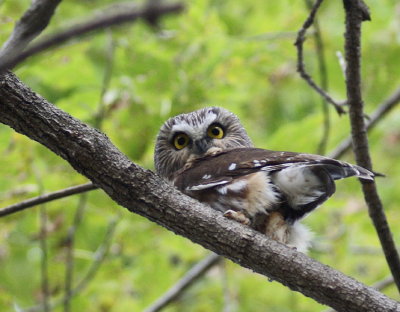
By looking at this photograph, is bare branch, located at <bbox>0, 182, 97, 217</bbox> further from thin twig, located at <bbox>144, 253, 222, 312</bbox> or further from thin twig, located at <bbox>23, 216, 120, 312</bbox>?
thin twig, located at <bbox>144, 253, 222, 312</bbox>

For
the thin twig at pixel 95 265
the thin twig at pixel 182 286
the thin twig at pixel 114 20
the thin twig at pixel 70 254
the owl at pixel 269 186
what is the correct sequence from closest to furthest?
the thin twig at pixel 114 20, the owl at pixel 269 186, the thin twig at pixel 70 254, the thin twig at pixel 95 265, the thin twig at pixel 182 286

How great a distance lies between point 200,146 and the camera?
4242 millimetres

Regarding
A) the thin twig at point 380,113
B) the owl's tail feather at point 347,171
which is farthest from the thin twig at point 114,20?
the thin twig at point 380,113

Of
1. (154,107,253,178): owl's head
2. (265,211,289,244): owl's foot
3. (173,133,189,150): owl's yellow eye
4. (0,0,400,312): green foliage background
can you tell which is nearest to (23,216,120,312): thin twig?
(0,0,400,312): green foliage background

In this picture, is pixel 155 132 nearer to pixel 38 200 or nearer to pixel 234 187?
pixel 234 187

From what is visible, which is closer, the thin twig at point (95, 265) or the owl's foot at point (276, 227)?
the owl's foot at point (276, 227)

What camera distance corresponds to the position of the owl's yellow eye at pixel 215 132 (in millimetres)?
4465

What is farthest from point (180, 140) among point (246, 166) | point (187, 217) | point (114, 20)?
point (114, 20)

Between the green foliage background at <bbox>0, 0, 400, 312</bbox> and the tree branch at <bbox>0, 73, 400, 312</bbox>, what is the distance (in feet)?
6.49

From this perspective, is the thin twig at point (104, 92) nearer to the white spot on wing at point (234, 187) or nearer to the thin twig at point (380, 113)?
the white spot on wing at point (234, 187)

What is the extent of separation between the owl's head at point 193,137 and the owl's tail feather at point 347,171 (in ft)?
4.00

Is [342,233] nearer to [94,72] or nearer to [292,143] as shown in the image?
[292,143]

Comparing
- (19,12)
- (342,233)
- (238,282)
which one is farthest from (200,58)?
(238,282)

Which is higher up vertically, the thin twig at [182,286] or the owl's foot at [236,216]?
the owl's foot at [236,216]
